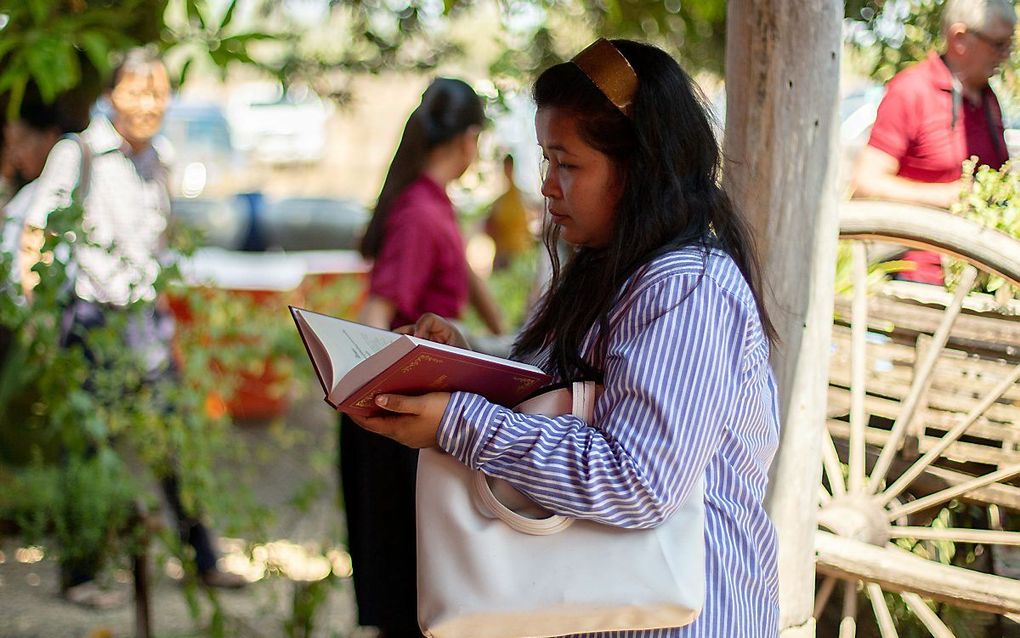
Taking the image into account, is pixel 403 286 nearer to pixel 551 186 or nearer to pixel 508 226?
pixel 551 186

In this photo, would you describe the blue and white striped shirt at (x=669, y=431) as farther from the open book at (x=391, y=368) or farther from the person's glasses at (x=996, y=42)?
the person's glasses at (x=996, y=42)

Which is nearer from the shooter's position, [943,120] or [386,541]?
[943,120]

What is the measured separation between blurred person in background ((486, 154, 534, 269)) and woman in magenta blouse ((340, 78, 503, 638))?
4391 mm

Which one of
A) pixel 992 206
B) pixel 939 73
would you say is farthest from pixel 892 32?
pixel 992 206

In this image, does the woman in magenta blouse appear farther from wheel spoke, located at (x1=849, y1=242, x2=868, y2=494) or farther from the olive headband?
the olive headband

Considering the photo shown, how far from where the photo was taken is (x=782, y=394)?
2312mm

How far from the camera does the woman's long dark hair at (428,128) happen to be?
10.6 feet

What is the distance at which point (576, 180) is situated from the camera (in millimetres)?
1618

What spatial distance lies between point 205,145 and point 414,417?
14717 mm

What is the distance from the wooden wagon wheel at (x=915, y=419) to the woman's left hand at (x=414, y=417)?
1254mm

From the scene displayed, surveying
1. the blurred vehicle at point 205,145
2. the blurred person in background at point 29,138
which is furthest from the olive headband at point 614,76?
the blurred vehicle at point 205,145

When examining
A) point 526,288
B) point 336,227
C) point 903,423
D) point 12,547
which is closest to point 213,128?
point 336,227

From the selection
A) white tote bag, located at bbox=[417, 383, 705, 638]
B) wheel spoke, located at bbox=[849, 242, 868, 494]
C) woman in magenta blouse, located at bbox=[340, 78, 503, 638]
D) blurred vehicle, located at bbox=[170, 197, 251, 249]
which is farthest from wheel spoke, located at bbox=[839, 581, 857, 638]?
blurred vehicle, located at bbox=[170, 197, 251, 249]

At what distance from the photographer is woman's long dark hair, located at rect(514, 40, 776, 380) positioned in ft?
5.13
